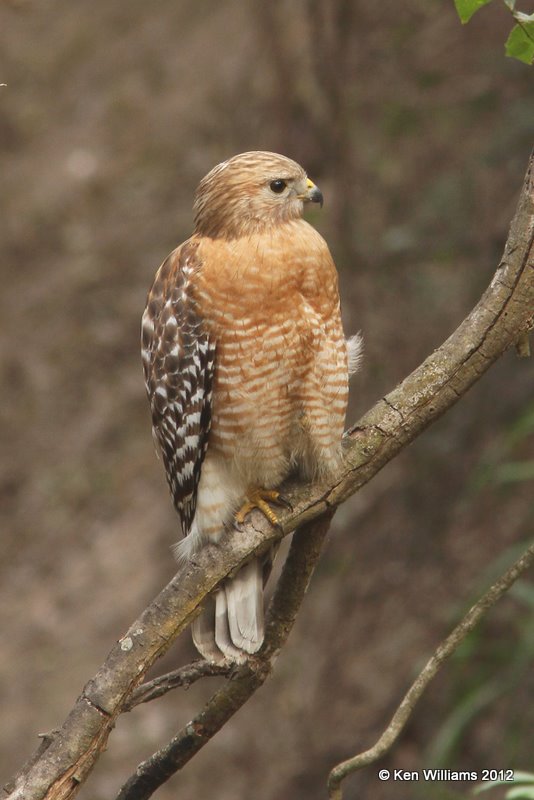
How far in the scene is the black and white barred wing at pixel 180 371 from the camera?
3621 mm

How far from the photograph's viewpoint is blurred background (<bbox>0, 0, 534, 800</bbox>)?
6.26m

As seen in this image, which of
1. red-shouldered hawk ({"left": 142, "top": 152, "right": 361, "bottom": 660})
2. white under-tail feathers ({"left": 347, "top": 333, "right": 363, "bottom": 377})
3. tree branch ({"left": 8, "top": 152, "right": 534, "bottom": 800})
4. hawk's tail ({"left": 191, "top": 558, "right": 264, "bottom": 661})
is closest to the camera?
tree branch ({"left": 8, "top": 152, "right": 534, "bottom": 800})

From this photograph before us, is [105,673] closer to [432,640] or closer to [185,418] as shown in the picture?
[185,418]

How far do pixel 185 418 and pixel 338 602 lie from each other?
3614 mm

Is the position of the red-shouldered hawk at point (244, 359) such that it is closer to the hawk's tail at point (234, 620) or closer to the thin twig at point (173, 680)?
the hawk's tail at point (234, 620)

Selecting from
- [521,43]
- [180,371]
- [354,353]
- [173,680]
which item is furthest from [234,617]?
[521,43]

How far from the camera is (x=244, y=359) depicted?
11.8ft

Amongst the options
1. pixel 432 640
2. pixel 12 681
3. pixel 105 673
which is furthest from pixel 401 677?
pixel 105 673

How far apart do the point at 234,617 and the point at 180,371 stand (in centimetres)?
87

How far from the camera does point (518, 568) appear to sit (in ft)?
10.1

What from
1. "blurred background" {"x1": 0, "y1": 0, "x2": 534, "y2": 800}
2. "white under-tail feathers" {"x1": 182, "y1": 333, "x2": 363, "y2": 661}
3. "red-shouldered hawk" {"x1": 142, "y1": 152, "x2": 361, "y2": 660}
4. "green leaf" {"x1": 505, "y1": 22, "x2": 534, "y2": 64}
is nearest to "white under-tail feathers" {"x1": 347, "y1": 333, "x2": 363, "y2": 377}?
"red-shouldered hawk" {"x1": 142, "y1": 152, "x2": 361, "y2": 660}

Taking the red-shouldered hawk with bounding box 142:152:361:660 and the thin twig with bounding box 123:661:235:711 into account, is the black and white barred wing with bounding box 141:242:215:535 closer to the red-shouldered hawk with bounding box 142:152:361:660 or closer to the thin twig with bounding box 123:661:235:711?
the red-shouldered hawk with bounding box 142:152:361:660

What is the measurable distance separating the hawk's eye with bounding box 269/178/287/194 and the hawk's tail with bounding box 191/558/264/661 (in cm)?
133

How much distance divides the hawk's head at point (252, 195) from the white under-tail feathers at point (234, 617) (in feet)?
3.02
